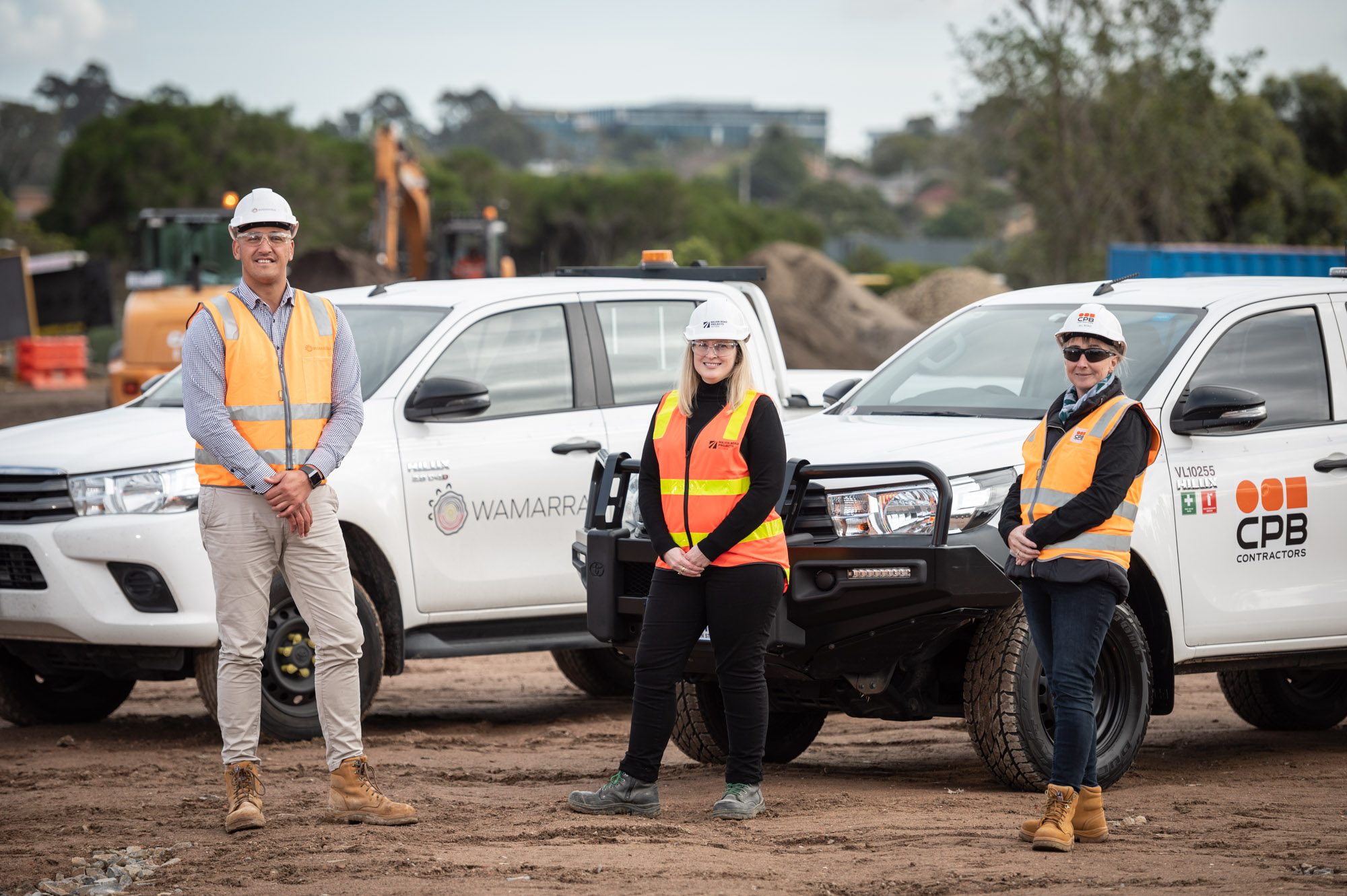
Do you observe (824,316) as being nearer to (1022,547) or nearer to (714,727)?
(714,727)

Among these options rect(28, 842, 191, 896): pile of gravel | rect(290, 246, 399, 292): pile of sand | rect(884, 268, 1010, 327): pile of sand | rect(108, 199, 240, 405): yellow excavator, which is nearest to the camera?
rect(28, 842, 191, 896): pile of gravel

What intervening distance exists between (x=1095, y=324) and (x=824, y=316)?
28021mm

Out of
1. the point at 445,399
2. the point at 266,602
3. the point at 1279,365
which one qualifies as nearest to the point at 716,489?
the point at 266,602

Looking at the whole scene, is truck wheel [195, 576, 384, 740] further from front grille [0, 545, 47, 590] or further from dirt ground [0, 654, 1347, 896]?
front grille [0, 545, 47, 590]

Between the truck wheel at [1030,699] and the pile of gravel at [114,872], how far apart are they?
112 inches

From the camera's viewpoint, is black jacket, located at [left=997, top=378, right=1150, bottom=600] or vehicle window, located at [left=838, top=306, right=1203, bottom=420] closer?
black jacket, located at [left=997, top=378, right=1150, bottom=600]

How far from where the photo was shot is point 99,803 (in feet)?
22.4

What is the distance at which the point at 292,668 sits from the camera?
317 inches

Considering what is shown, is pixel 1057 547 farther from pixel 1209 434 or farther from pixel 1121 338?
pixel 1209 434

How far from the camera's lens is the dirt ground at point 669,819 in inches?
216

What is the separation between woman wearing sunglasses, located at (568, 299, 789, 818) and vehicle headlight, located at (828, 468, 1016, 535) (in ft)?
1.06

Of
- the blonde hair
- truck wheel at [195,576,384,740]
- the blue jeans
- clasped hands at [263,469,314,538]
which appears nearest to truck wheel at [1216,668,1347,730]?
the blue jeans

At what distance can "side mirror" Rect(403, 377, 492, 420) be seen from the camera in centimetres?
805

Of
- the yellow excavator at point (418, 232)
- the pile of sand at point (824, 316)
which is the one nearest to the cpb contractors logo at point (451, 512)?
the yellow excavator at point (418, 232)
